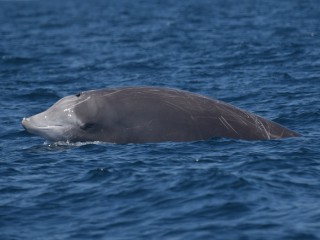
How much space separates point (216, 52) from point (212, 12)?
1325 inches

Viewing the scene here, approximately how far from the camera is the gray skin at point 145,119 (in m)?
21.5

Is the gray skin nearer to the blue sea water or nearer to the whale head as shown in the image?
the whale head

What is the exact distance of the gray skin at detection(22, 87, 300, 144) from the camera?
70.5ft

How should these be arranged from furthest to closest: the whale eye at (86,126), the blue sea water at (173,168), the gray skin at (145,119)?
the whale eye at (86,126)
the gray skin at (145,119)
the blue sea water at (173,168)

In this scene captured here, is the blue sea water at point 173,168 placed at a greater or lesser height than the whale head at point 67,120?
lesser

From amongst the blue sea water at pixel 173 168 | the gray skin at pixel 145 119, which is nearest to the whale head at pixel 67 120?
the gray skin at pixel 145 119

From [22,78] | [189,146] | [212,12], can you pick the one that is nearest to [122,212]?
[189,146]

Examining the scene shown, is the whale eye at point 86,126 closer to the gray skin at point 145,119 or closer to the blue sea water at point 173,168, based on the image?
the gray skin at point 145,119

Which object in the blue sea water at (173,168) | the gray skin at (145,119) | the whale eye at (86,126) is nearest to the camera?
the blue sea water at (173,168)

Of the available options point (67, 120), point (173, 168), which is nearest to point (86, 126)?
point (67, 120)

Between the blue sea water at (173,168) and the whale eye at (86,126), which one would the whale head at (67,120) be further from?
the blue sea water at (173,168)

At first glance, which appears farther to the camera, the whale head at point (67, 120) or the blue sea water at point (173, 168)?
the whale head at point (67, 120)

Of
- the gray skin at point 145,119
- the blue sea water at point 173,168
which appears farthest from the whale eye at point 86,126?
the blue sea water at point 173,168

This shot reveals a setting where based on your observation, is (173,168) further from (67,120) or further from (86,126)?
(67,120)
